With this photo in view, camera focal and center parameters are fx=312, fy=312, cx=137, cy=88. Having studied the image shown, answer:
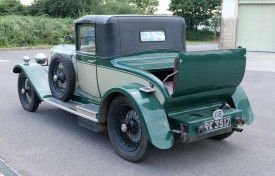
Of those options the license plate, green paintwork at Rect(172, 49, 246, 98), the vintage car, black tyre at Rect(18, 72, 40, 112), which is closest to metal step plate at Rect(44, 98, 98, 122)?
the vintage car

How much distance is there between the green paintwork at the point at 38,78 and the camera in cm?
541

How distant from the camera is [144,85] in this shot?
151 inches

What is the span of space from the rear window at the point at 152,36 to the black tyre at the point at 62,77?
47.5 inches

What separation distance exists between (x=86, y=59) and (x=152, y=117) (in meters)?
1.83

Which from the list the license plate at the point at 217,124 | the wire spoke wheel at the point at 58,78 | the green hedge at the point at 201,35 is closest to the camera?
the license plate at the point at 217,124

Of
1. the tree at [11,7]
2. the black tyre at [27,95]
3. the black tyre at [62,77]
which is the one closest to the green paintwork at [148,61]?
the black tyre at [62,77]

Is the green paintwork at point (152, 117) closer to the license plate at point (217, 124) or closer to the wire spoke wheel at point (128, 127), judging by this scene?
the wire spoke wheel at point (128, 127)

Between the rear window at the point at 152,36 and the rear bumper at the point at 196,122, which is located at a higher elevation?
the rear window at the point at 152,36

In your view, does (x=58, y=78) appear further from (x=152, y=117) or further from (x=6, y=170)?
(x=152, y=117)

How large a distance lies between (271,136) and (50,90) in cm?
367

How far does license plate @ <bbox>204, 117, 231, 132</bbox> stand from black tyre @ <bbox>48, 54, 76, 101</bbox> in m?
2.27

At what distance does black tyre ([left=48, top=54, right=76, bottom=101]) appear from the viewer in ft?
15.9

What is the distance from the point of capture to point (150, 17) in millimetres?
4730

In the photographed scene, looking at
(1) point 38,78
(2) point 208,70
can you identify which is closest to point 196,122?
(2) point 208,70
